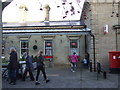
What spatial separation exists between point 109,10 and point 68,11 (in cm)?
948

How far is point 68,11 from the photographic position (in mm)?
5398

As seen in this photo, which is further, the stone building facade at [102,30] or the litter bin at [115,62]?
the stone building facade at [102,30]

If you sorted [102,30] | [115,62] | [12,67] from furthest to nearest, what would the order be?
[102,30] < [115,62] < [12,67]

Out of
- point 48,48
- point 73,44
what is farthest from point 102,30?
point 48,48

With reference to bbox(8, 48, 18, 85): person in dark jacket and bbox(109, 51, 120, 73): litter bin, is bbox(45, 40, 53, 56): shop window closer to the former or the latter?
bbox(109, 51, 120, 73): litter bin

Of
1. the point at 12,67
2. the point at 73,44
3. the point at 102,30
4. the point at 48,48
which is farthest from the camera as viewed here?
the point at 48,48

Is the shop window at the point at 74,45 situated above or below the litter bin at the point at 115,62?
above

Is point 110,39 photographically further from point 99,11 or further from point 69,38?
point 69,38

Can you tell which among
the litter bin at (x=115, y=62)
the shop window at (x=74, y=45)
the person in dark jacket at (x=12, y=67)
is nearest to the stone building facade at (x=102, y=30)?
the litter bin at (x=115, y=62)

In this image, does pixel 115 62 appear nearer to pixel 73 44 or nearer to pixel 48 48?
pixel 73 44

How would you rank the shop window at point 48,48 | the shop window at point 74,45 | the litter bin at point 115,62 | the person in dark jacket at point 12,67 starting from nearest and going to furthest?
the person in dark jacket at point 12,67 < the litter bin at point 115,62 < the shop window at point 74,45 < the shop window at point 48,48

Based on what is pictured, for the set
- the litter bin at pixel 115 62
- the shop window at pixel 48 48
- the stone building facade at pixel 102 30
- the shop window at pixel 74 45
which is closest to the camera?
the litter bin at pixel 115 62

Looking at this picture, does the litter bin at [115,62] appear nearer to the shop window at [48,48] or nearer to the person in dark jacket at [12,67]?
the person in dark jacket at [12,67]

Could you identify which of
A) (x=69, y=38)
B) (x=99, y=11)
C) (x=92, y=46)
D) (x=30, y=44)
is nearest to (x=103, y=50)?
(x=92, y=46)
